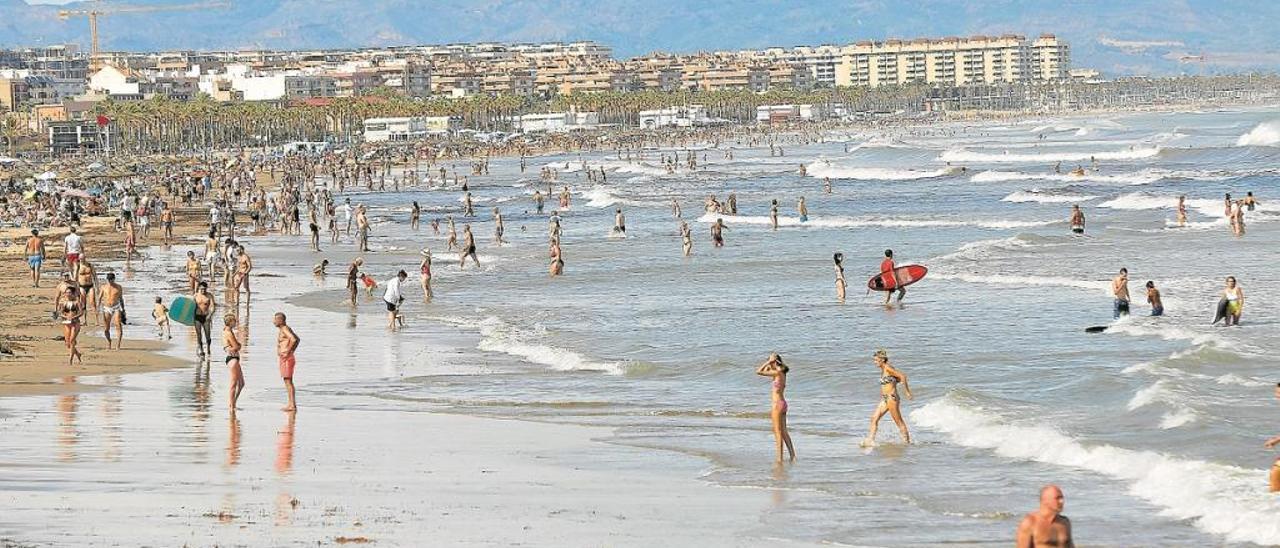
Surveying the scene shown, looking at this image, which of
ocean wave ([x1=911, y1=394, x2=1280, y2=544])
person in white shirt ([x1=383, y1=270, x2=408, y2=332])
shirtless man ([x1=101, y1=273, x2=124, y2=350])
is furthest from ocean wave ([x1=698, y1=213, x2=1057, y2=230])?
ocean wave ([x1=911, y1=394, x2=1280, y2=544])

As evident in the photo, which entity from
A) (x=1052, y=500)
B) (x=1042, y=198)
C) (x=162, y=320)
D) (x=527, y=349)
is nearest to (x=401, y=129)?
(x=1042, y=198)

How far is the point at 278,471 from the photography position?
15.7m

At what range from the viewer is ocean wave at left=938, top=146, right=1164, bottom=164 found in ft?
329

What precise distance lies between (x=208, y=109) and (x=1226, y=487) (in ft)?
494

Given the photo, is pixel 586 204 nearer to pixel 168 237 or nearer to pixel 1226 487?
pixel 168 237

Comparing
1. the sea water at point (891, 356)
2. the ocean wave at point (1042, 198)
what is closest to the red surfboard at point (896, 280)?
the sea water at point (891, 356)

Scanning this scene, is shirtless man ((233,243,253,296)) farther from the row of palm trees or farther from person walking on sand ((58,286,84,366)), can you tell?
the row of palm trees

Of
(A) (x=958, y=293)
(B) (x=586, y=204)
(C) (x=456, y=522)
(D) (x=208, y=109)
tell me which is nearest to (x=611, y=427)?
(C) (x=456, y=522)

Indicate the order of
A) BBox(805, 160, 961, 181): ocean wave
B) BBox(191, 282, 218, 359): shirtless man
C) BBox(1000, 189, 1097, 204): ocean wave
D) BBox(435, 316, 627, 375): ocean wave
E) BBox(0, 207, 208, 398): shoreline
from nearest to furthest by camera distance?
BBox(0, 207, 208, 398): shoreline
BBox(191, 282, 218, 359): shirtless man
BBox(435, 316, 627, 375): ocean wave
BBox(1000, 189, 1097, 204): ocean wave
BBox(805, 160, 961, 181): ocean wave

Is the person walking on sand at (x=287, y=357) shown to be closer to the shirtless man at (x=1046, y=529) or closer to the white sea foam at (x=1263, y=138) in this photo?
the shirtless man at (x=1046, y=529)

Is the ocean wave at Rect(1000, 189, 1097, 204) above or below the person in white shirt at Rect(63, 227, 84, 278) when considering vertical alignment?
below

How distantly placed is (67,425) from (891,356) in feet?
36.5

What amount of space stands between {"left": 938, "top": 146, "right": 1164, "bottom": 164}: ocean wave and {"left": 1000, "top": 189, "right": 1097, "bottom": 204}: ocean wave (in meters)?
32.8

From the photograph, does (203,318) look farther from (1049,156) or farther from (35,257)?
(1049,156)
